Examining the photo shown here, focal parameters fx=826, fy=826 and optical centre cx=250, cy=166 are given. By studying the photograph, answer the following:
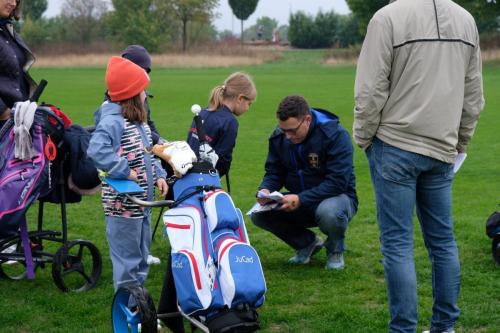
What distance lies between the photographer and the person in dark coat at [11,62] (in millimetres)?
5809

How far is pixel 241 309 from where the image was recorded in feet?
13.5

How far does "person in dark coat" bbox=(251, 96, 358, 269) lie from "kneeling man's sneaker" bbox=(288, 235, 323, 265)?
19 cm

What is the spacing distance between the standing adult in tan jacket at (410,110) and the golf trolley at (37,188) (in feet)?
7.47

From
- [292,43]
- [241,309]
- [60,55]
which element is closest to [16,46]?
[241,309]

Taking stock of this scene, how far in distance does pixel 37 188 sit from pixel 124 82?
991 millimetres

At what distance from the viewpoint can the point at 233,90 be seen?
6.42m

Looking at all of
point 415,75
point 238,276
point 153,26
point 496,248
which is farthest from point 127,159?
point 153,26

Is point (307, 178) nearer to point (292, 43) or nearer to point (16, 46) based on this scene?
point (16, 46)

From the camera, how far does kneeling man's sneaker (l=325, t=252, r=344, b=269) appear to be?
20.6ft

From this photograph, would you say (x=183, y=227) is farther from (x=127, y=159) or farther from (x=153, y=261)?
(x=153, y=261)

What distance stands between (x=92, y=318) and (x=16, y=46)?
214 centimetres

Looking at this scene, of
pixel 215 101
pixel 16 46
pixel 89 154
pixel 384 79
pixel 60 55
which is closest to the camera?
pixel 384 79

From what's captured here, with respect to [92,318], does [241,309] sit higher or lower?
higher

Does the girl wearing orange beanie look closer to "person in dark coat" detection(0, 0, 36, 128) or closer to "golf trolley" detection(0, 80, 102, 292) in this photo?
"golf trolley" detection(0, 80, 102, 292)
